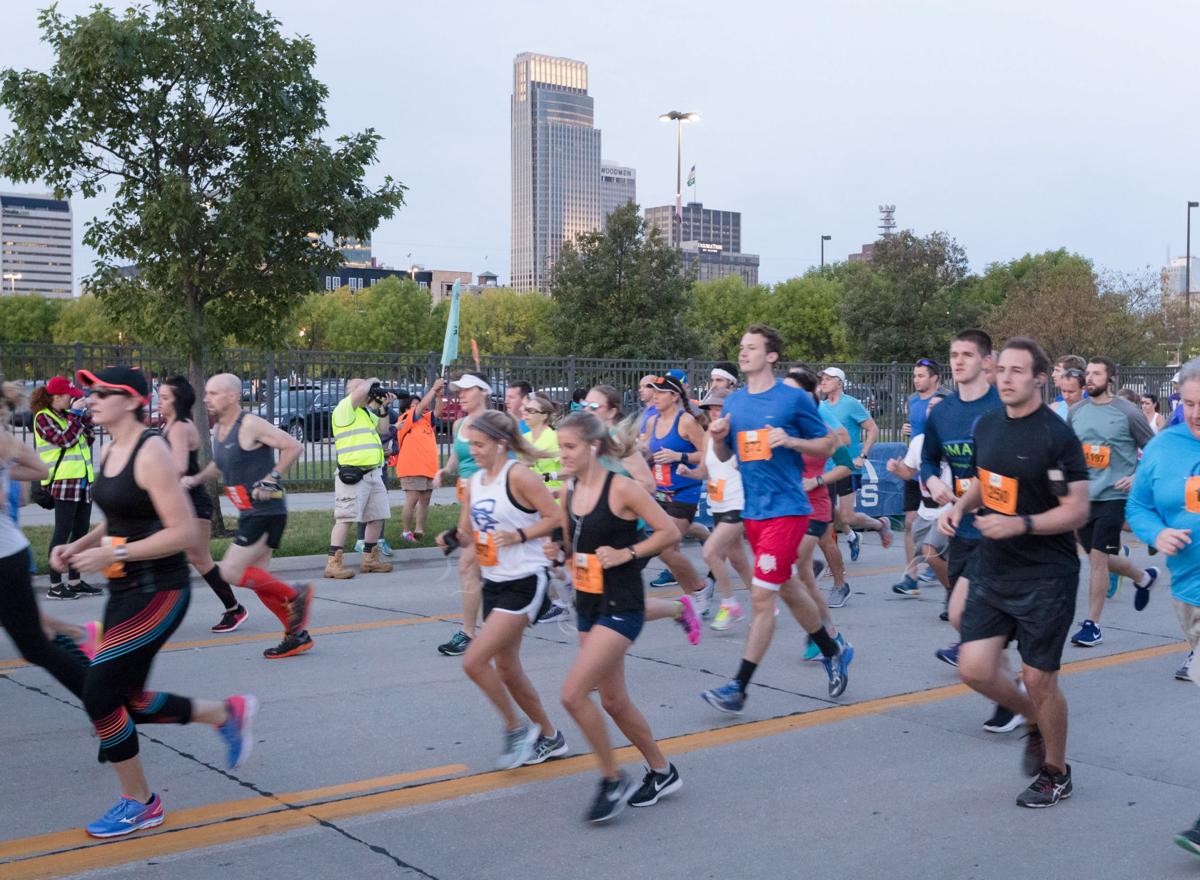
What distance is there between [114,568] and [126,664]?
37 centimetres

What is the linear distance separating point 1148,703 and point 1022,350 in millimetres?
2953

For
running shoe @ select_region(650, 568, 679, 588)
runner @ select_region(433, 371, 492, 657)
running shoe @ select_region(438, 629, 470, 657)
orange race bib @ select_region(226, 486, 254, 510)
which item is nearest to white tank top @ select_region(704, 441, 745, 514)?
runner @ select_region(433, 371, 492, 657)

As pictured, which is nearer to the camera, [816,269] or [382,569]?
[382,569]

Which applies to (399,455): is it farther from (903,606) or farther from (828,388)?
(903,606)

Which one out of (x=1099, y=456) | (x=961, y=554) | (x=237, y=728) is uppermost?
(x=1099, y=456)

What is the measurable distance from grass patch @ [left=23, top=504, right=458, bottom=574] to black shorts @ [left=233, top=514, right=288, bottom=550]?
4.15m

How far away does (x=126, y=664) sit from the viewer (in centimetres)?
474

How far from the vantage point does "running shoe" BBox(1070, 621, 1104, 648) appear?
28.1 ft

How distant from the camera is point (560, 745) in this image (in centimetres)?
588

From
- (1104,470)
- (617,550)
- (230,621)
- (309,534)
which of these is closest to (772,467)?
(617,550)

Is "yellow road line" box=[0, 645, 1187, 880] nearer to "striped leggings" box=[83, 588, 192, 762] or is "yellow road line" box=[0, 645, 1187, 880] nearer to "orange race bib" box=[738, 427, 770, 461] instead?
"striped leggings" box=[83, 588, 192, 762]

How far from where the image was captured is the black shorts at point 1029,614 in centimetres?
501

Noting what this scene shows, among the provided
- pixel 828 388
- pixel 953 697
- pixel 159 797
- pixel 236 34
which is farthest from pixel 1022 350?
pixel 236 34

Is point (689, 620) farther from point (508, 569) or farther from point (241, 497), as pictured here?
point (241, 497)
